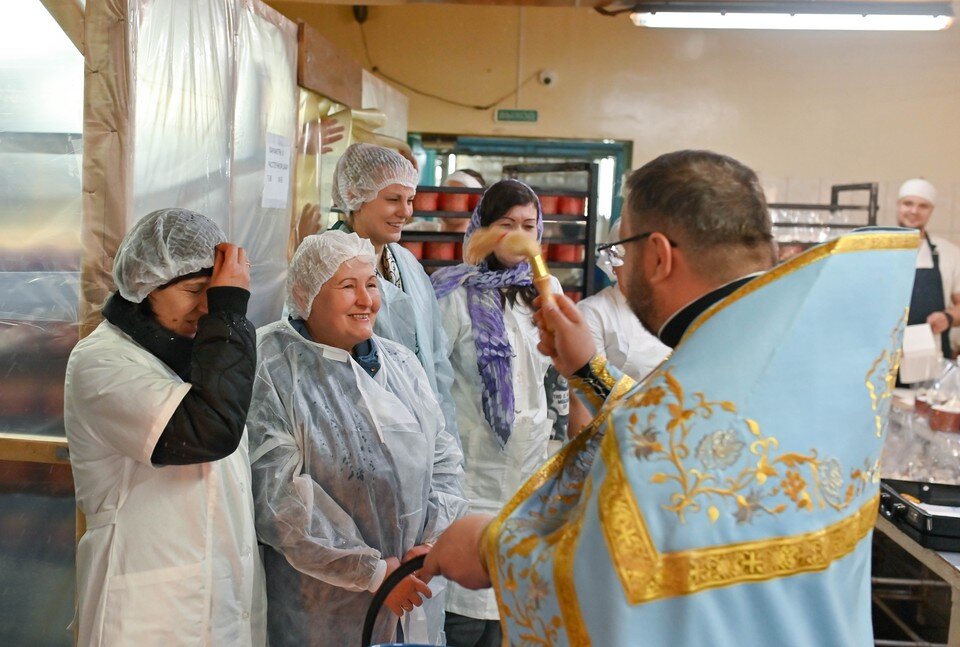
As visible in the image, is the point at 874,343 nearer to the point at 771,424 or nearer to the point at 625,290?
the point at 771,424

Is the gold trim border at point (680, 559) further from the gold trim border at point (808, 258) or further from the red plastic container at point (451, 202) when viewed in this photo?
the red plastic container at point (451, 202)

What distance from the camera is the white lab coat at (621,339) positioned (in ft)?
12.1

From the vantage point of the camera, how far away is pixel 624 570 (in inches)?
43.6

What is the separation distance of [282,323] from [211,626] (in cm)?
74

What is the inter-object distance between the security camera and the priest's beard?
5.59 meters

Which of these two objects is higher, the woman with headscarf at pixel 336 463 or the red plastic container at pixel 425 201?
the red plastic container at pixel 425 201

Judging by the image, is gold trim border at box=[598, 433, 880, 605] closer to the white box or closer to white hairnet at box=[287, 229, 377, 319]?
white hairnet at box=[287, 229, 377, 319]

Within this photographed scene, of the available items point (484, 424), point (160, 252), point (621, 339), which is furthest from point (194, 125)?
point (621, 339)

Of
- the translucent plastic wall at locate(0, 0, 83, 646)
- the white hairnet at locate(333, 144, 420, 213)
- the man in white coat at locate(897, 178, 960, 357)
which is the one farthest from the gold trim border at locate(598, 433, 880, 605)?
the man in white coat at locate(897, 178, 960, 357)

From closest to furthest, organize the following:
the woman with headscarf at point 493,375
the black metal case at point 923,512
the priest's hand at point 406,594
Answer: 1. the priest's hand at point 406,594
2. the black metal case at point 923,512
3. the woman with headscarf at point 493,375

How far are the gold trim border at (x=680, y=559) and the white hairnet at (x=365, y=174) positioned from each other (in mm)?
1887

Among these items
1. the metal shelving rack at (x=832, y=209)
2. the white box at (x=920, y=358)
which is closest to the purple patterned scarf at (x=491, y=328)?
the white box at (x=920, y=358)

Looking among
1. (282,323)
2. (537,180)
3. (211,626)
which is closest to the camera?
(211,626)

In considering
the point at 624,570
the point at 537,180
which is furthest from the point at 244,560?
the point at 537,180
